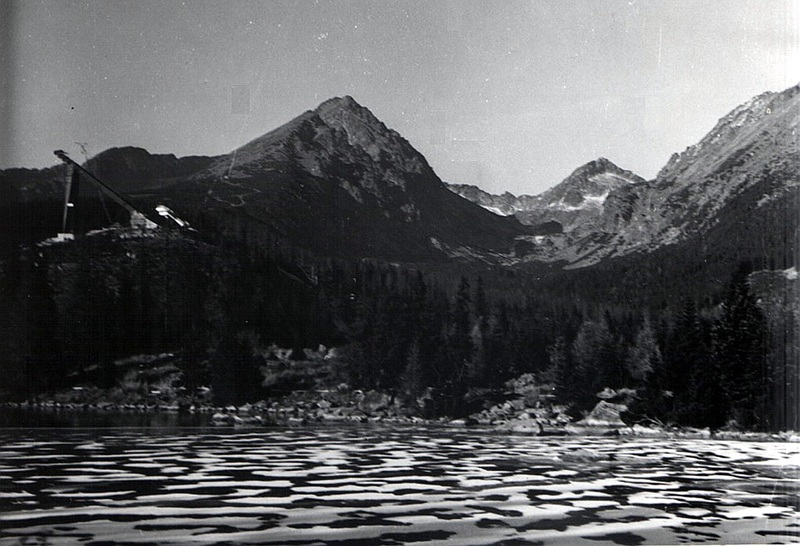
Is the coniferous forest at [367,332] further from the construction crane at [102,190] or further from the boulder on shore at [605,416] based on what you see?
the construction crane at [102,190]

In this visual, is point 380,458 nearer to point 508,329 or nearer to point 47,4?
point 508,329

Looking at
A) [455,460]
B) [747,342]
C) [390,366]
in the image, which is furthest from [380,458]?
[747,342]

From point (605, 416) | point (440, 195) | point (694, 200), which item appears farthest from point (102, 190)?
point (694, 200)

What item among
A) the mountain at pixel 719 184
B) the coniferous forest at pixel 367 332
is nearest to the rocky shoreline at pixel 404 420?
the coniferous forest at pixel 367 332

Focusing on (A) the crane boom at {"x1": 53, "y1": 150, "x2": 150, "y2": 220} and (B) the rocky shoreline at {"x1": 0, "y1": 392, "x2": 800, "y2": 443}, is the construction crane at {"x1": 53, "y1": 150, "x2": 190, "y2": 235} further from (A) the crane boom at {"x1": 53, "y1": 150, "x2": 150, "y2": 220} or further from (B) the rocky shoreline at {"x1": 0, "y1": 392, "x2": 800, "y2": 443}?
(B) the rocky shoreline at {"x1": 0, "y1": 392, "x2": 800, "y2": 443}

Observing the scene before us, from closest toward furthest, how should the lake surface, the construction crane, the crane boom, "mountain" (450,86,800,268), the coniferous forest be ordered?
1. the lake surface
2. the crane boom
3. the construction crane
4. the coniferous forest
5. "mountain" (450,86,800,268)

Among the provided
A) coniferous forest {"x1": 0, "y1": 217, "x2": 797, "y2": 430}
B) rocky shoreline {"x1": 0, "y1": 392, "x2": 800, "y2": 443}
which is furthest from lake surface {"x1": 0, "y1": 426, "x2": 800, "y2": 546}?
coniferous forest {"x1": 0, "y1": 217, "x2": 797, "y2": 430}

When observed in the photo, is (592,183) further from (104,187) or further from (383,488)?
(104,187)
